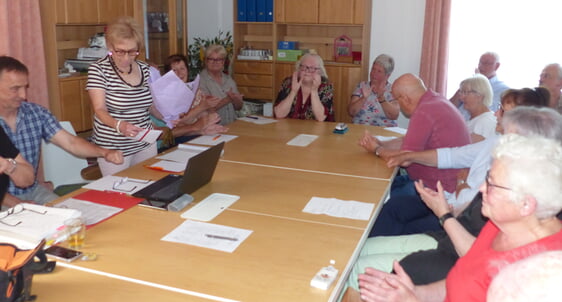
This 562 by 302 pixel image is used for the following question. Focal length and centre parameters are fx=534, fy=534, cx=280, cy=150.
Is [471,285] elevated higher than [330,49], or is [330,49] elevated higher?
[330,49]

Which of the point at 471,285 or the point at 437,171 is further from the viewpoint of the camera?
the point at 437,171

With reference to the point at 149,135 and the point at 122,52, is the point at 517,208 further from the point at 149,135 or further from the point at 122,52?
the point at 122,52

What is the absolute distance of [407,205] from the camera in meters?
3.05

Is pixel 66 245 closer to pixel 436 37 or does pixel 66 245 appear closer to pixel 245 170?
pixel 245 170

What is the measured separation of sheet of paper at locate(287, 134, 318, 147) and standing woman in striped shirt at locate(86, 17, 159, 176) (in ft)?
3.09

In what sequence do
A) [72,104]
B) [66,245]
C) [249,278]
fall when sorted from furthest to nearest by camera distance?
1. [72,104]
2. [66,245]
3. [249,278]

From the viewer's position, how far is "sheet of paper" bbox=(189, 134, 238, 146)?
140 inches

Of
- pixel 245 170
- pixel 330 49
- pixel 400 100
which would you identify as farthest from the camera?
pixel 330 49

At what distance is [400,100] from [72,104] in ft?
10.1

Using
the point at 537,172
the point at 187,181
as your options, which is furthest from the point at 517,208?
the point at 187,181

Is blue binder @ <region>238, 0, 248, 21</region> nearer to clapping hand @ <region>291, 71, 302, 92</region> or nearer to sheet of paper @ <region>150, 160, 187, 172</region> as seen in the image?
clapping hand @ <region>291, 71, 302, 92</region>

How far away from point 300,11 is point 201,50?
50.5 inches

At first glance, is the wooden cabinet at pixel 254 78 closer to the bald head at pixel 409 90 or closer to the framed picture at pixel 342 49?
the framed picture at pixel 342 49

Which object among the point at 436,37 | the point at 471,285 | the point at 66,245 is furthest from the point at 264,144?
the point at 436,37
